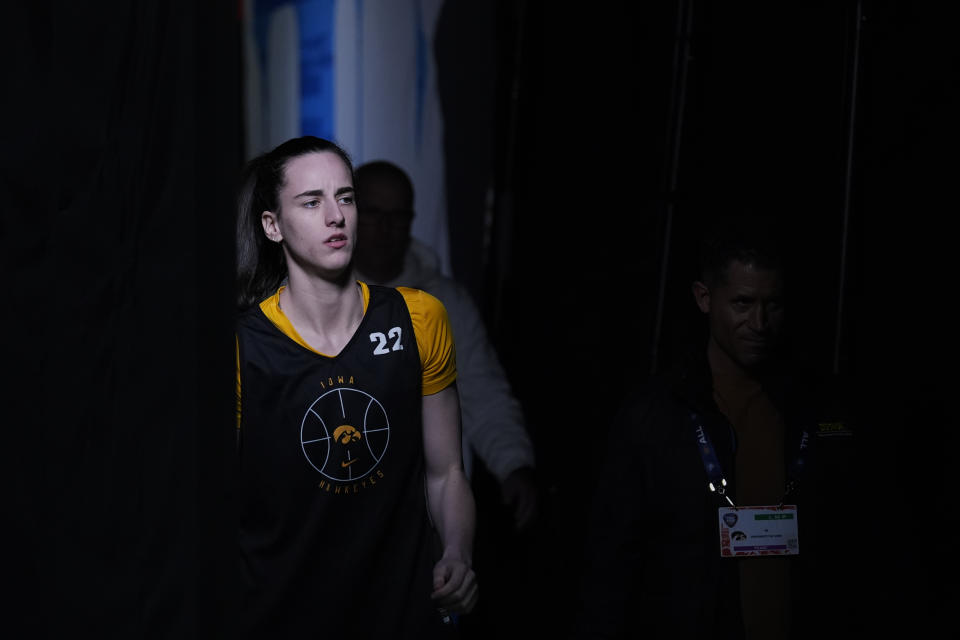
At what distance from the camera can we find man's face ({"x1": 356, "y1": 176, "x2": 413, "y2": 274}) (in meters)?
2.86

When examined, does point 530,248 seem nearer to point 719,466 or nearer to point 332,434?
point 719,466

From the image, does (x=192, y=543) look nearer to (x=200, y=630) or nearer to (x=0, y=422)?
(x=200, y=630)

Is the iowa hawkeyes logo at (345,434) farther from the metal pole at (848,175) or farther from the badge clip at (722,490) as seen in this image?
the metal pole at (848,175)

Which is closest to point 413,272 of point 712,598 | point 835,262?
point 835,262

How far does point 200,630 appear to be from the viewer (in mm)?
855

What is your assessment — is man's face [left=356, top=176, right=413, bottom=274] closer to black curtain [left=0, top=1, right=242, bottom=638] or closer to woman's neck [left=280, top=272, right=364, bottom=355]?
woman's neck [left=280, top=272, right=364, bottom=355]

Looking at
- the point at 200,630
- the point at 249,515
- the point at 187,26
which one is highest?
the point at 187,26

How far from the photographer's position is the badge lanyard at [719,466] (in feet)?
6.78

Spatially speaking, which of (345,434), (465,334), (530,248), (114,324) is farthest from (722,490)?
(530,248)

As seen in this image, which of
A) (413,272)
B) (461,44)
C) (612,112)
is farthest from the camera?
(461,44)

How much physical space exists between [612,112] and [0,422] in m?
2.85

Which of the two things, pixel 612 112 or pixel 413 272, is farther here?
pixel 612 112

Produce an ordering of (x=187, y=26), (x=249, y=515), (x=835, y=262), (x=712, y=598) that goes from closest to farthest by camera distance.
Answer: (x=187, y=26) < (x=249, y=515) < (x=712, y=598) < (x=835, y=262)

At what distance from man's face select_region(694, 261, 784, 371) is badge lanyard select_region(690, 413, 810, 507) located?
0.56ft
